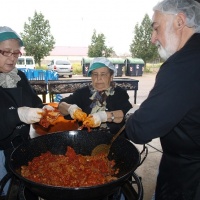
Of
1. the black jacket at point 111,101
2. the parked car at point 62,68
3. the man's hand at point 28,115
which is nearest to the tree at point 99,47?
the parked car at point 62,68

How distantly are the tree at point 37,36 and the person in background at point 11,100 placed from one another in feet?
93.7

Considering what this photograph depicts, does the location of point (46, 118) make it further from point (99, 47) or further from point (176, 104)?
point (99, 47)

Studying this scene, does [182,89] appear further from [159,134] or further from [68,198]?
[68,198]

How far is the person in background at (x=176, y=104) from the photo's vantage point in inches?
54.4

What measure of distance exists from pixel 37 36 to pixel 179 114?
1203 inches

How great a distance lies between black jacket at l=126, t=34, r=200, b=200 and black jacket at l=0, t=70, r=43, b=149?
106 centimetres

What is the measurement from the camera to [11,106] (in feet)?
7.15

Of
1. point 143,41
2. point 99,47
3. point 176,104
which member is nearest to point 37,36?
point 99,47

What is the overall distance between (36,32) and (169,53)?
30390 mm

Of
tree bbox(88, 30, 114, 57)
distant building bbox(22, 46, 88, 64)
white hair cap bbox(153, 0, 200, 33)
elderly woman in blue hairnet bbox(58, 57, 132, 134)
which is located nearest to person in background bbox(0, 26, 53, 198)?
elderly woman in blue hairnet bbox(58, 57, 132, 134)

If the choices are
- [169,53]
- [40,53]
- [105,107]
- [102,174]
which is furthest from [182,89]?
[40,53]

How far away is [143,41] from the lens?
32656 millimetres

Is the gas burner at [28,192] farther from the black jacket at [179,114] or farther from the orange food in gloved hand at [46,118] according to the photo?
the orange food in gloved hand at [46,118]

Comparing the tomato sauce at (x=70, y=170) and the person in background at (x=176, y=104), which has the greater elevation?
the person in background at (x=176, y=104)
